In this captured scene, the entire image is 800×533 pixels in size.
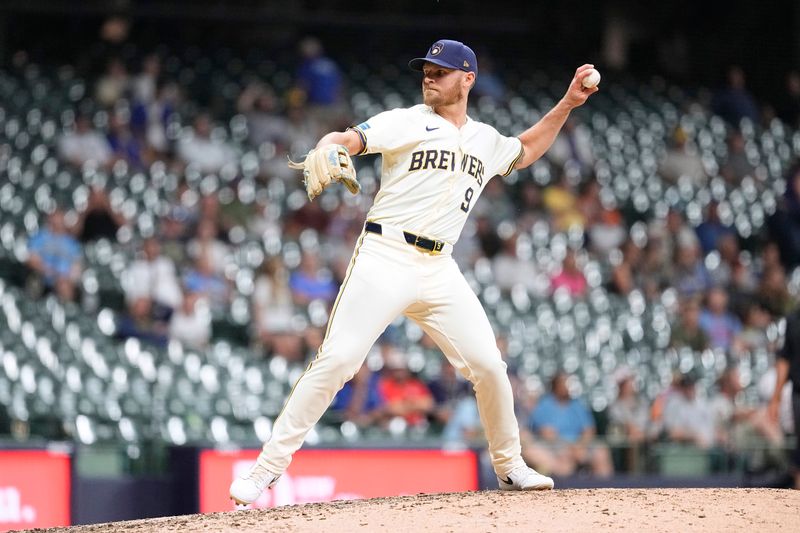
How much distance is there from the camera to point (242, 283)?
11.0 meters

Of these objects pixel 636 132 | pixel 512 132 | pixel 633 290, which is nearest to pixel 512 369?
pixel 633 290

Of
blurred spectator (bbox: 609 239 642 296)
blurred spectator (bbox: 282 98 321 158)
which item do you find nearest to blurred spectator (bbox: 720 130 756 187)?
blurred spectator (bbox: 609 239 642 296)

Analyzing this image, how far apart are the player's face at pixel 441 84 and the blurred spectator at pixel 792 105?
1254cm

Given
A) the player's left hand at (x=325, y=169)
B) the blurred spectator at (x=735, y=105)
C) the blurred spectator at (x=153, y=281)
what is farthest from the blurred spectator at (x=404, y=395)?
the blurred spectator at (x=735, y=105)

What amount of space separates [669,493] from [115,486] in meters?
3.82

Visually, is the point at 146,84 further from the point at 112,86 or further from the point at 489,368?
the point at 489,368

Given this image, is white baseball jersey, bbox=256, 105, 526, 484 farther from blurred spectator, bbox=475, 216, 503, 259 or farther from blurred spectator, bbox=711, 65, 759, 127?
blurred spectator, bbox=711, 65, 759, 127

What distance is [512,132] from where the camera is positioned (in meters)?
14.7

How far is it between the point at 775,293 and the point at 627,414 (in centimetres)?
335

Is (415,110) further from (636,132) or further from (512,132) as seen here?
(636,132)

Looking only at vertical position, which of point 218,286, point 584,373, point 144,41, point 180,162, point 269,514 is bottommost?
point 269,514

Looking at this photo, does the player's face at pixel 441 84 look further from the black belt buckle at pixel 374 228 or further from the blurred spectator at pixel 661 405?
the blurred spectator at pixel 661 405

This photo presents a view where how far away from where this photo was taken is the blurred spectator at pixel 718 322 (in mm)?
12094

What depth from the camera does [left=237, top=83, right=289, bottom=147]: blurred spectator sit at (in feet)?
43.8
